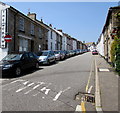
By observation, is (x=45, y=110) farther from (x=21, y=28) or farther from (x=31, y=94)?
(x=21, y=28)

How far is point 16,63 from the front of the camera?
8.91 m

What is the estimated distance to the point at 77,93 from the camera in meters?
5.47

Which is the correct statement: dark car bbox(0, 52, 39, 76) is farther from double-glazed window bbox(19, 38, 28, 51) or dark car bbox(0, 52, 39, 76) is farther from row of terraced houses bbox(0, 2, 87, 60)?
double-glazed window bbox(19, 38, 28, 51)

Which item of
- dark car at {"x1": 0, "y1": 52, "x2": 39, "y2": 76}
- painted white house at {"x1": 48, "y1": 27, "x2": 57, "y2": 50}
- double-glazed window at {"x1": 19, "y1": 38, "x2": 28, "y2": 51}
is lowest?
dark car at {"x1": 0, "y1": 52, "x2": 39, "y2": 76}

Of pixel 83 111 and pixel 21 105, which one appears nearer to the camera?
pixel 83 111

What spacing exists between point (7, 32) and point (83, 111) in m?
13.2

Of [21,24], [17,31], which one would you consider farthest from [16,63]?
[21,24]

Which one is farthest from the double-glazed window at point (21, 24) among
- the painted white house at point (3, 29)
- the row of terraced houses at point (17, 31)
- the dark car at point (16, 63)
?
the dark car at point (16, 63)

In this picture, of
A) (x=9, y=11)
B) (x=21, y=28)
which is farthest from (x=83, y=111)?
(x=21, y=28)

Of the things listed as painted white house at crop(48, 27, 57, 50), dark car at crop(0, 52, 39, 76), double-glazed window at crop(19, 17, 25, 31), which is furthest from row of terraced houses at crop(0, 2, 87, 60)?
painted white house at crop(48, 27, 57, 50)

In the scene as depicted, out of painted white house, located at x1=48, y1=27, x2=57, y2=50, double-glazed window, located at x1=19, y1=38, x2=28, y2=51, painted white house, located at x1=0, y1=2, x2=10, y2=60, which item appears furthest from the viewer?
painted white house, located at x1=48, y1=27, x2=57, y2=50

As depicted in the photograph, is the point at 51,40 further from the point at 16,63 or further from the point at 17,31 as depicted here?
the point at 16,63

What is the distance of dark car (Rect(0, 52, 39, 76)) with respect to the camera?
8.50 metres

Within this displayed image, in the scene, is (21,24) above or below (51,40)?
above
